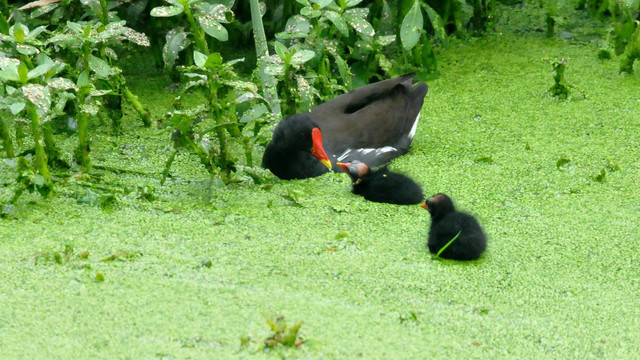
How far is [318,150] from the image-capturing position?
4027mm

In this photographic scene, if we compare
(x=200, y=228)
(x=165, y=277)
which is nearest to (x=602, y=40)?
(x=200, y=228)

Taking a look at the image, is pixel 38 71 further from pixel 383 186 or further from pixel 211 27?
pixel 383 186

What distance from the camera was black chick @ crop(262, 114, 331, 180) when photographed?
3959mm

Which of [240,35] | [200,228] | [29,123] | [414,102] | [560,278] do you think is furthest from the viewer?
[240,35]

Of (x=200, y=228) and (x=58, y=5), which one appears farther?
(x=58, y=5)

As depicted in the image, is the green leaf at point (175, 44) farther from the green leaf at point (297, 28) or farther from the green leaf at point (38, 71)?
the green leaf at point (38, 71)

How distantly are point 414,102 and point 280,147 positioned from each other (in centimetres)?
92

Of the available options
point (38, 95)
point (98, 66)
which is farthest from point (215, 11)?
point (38, 95)

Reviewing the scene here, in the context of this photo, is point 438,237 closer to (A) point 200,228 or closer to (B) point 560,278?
(B) point 560,278

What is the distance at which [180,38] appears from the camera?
4211 mm

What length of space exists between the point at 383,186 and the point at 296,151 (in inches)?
19.7

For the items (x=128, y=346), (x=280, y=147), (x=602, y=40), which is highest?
(x=128, y=346)

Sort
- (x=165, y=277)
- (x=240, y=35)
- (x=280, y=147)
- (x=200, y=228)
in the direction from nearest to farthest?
(x=165, y=277) → (x=200, y=228) → (x=280, y=147) → (x=240, y=35)

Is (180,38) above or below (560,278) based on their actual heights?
above
